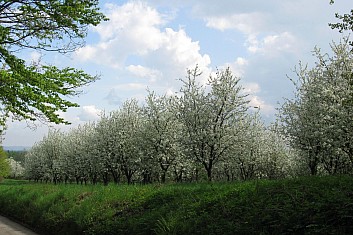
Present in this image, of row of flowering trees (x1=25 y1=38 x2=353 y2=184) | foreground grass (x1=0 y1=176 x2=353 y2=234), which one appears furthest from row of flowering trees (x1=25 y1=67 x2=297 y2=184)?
foreground grass (x1=0 y1=176 x2=353 y2=234)

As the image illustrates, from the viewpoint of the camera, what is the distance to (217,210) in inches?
332

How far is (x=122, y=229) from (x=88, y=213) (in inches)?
105

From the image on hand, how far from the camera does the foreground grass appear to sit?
21.0ft

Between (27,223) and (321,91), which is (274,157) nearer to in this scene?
(321,91)

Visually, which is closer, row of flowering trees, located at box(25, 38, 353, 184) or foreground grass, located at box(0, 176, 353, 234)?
foreground grass, located at box(0, 176, 353, 234)

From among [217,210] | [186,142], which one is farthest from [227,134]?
[217,210]

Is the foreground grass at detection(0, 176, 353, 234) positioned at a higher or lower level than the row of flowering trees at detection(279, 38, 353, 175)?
lower

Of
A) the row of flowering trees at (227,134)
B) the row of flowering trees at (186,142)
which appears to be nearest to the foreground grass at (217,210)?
the row of flowering trees at (227,134)

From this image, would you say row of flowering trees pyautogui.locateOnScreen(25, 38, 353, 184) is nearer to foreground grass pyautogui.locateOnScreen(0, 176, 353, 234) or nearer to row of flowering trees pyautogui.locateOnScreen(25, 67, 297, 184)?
row of flowering trees pyautogui.locateOnScreen(25, 67, 297, 184)

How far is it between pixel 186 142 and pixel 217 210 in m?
18.0

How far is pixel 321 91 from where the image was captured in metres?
22.1

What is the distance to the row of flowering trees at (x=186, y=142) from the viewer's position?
2619cm

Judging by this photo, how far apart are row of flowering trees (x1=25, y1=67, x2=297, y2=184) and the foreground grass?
12881 mm

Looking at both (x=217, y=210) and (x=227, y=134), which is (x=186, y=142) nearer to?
(x=227, y=134)
